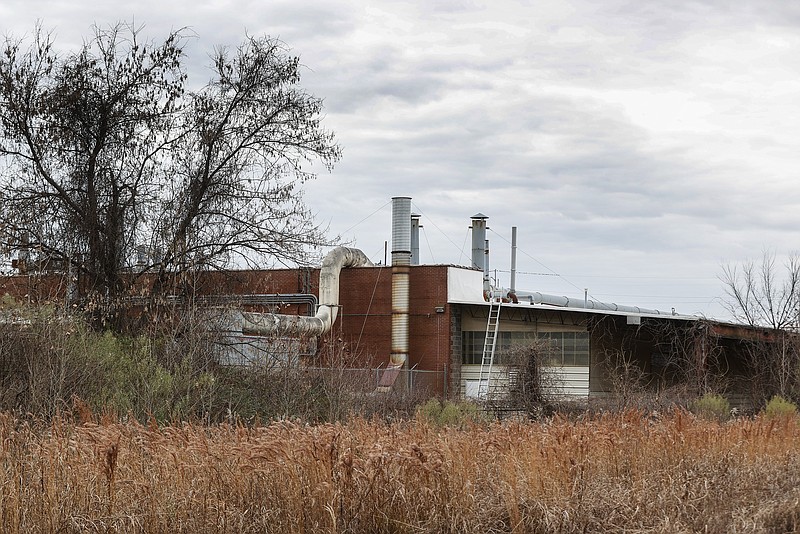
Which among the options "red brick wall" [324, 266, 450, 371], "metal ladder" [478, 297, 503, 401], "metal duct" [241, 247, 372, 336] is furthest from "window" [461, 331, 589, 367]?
"metal duct" [241, 247, 372, 336]

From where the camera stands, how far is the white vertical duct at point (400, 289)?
122 ft

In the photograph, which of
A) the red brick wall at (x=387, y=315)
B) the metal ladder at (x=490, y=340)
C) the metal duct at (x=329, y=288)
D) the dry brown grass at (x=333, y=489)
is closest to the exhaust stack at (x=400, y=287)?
the red brick wall at (x=387, y=315)

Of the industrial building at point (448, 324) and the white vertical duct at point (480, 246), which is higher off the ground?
the white vertical duct at point (480, 246)

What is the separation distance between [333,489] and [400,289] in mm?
28938

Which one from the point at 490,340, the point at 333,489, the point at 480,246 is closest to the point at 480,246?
the point at 480,246

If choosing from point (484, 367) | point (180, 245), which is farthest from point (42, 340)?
point (484, 367)

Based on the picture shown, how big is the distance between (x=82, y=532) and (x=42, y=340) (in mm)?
8854

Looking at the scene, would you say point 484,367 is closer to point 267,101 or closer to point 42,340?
point 267,101

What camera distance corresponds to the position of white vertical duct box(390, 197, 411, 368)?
122ft

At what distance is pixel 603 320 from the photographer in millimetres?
38375

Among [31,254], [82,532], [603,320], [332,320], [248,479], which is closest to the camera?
[82,532]

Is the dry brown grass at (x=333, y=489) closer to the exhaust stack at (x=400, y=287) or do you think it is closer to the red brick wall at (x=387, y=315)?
the exhaust stack at (x=400, y=287)

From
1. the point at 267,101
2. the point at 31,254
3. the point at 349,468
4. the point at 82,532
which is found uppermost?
the point at 267,101

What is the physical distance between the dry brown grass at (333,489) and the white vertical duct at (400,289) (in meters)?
27.4
